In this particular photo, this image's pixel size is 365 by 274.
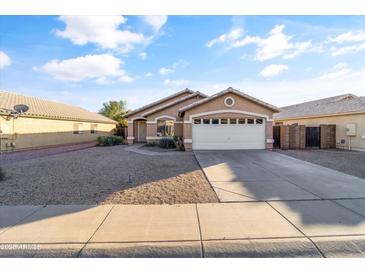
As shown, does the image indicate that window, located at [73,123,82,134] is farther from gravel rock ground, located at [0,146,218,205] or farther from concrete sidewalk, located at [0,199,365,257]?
concrete sidewalk, located at [0,199,365,257]

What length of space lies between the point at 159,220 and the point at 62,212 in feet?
7.34

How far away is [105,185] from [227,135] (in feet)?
33.8

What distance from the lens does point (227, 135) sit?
15.2 metres

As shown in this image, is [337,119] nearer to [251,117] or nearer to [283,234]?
[251,117]

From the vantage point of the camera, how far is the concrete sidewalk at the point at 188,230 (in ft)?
11.1

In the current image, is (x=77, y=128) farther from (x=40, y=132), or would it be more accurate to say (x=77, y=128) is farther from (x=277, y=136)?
(x=277, y=136)

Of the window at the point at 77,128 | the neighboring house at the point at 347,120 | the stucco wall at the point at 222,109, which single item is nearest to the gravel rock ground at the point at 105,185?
the stucco wall at the point at 222,109

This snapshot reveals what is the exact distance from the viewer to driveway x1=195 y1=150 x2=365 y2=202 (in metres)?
5.73

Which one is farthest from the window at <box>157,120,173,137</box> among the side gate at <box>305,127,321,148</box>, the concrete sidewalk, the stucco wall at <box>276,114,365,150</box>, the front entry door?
the concrete sidewalk
